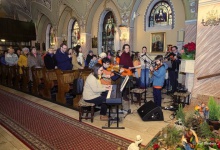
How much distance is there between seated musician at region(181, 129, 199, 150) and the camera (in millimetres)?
2194

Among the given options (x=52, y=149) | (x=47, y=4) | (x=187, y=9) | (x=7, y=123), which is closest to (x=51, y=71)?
(x=7, y=123)

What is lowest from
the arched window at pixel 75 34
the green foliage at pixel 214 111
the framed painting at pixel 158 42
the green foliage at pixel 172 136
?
the green foliage at pixel 172 136

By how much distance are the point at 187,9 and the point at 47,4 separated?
10.9 m

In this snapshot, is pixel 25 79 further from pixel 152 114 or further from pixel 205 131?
pixel 205 131

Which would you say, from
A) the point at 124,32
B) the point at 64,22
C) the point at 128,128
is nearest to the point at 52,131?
the point at 128,128

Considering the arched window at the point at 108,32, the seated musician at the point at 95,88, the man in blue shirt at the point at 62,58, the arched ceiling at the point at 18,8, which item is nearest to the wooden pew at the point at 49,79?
the man in blue shirt at the point at 62,58

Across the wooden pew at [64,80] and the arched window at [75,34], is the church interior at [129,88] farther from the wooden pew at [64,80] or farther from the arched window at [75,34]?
the arched window at [75,34]

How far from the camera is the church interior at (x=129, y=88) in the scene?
10.5ft

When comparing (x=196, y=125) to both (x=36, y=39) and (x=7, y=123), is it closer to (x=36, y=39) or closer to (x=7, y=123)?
(x=7, y=123)

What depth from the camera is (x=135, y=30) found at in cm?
1074

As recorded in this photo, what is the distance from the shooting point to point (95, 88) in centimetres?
413

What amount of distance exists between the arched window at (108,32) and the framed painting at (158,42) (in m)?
3.21

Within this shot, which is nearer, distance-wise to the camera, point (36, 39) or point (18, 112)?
point (18, 112)

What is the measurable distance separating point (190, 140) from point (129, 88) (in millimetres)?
2737
